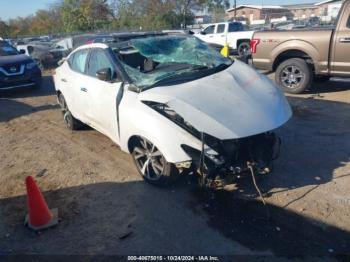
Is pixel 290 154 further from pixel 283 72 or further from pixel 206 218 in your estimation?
pixel 283 72

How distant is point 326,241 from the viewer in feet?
10.6

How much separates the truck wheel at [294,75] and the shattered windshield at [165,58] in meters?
3.86

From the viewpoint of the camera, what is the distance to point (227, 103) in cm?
393

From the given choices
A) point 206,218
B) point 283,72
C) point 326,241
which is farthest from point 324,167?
point 283,72

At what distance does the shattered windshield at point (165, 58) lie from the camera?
4598mm

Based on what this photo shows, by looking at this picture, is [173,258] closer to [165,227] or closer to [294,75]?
[165,227]

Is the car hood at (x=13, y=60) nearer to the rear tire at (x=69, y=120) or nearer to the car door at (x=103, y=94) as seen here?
the rear tire at (x=69, y=120)

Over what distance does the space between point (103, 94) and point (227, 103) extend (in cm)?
187

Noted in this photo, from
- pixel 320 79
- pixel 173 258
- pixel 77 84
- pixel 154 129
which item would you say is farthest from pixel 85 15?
pixel 173 258

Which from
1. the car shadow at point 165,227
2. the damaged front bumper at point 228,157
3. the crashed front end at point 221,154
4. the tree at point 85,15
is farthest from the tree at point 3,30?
the damaged front bumper at point 228,157

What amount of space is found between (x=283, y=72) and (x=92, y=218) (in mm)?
6456

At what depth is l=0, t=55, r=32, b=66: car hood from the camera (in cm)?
1042

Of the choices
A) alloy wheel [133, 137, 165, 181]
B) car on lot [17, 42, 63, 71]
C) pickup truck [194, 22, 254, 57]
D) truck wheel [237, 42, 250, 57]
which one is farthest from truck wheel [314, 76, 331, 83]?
car on lot [17, 42, 63, 71]

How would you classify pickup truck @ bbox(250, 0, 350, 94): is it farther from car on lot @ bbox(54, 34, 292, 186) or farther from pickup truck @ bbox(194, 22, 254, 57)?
pickup truck @ bbox(194, 22, 254, 57)
